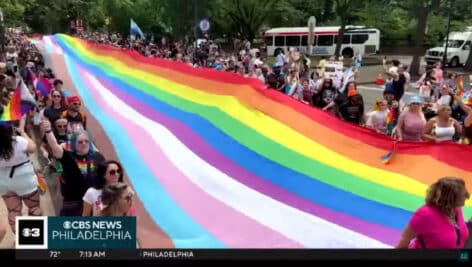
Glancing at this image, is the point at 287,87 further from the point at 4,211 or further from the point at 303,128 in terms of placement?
the point at 4,211

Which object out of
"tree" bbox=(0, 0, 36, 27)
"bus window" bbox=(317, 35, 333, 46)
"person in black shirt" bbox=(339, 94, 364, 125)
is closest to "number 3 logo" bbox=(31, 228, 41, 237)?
"person in black shirt" bbox=(339, 94, 364, 125)

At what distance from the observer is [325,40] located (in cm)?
886

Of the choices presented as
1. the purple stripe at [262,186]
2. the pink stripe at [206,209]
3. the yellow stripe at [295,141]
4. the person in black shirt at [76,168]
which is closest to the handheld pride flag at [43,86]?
the yellow stripe at [295,141]

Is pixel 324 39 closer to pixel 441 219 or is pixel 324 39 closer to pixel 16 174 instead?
pixel 16 174

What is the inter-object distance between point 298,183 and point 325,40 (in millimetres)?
5404

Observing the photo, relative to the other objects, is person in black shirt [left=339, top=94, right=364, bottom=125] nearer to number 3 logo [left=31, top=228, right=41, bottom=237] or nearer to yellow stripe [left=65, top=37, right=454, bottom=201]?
yellow stripe [left=65, top=37, right=454, bottom=201]

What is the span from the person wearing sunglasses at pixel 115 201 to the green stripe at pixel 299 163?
1.89 meters

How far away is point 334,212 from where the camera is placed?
3549mm

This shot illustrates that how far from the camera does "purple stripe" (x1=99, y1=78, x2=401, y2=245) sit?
10.6 ft

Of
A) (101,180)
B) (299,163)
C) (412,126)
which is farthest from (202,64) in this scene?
(101,180)

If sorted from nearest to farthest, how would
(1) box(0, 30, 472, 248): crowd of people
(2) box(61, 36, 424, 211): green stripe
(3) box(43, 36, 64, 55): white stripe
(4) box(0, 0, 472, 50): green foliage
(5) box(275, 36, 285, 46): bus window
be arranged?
(1) box(0, 30, 472, 248): crowd of people, (2) box(61, 36, 424, 211): green stripe, (4) box(0, 0, 472, 50): green foliage, (5) box(275, 36, 285, 46): bus window, (3) box(43, 36, 64, 55): white stripe

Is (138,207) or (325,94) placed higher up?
(325,94)

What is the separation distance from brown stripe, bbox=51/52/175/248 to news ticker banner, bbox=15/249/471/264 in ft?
Result: 0.41

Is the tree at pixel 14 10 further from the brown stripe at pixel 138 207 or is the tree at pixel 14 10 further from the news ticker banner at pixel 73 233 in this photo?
the news ticker banner at pixel 73 233
